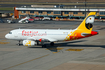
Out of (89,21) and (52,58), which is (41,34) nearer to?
(52,58)

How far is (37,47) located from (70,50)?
849cm

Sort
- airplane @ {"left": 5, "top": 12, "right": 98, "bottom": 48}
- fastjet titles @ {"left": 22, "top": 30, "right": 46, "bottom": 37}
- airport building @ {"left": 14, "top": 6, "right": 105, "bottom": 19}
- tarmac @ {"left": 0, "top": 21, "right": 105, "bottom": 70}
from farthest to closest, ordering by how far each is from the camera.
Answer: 1. airport building @ {"left": 14, "top": 6, "right": 105, "bottom": 19}
2. fastjet titles @ {"left": 22, "top": 30, "right": 46, "bottom": 37}
3. airplane @ {"left": 5, "top": 12, "right": 98, "bottom": 48}
4. tarmac @ {"left": 0, "top": 21, "right": 105, "bottom": 70}

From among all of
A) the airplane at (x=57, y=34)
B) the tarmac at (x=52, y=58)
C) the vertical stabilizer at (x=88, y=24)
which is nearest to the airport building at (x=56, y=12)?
the vertical stabilizer at (x=88, y=24)

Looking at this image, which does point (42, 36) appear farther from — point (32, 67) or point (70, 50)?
point (32, 67)

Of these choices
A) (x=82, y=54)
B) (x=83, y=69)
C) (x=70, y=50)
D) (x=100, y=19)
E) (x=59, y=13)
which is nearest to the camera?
(x=83, y=69)

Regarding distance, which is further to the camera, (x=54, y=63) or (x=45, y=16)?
(x=45, y=16)

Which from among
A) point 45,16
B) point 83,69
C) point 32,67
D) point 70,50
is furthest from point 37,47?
point 45,16

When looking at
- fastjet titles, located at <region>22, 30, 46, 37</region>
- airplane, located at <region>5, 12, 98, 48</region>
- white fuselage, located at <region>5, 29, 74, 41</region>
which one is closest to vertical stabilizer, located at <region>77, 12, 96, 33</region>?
airplane, located at <region>5, 12, 98, 48</region>

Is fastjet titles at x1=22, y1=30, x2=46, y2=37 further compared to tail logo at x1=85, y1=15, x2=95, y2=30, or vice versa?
fastjet titles at x1=22, y1=30, x2=46, y2=37

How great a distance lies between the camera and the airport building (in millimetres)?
137050

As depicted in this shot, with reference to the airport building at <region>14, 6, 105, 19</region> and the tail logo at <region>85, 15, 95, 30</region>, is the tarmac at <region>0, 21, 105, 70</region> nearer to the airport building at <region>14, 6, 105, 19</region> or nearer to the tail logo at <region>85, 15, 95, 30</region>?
the tail logo at <region>85, 15, 95, 30</region>

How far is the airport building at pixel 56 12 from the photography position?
137050mm

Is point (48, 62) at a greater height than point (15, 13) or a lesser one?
lesser

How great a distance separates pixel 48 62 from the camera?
3772cm
